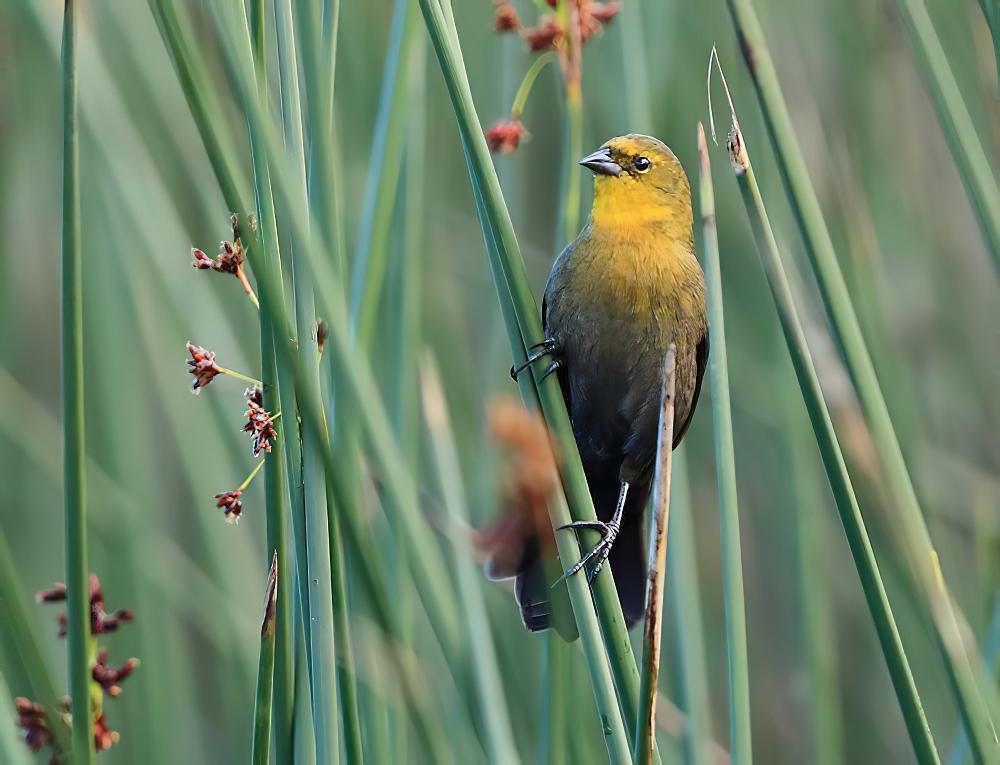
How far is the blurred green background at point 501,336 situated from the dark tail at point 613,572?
129 millimetres

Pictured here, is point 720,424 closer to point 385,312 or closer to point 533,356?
point 533,356

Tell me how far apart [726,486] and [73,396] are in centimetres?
60

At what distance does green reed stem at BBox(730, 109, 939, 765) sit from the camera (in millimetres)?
962

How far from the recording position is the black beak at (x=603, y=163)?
1.73m

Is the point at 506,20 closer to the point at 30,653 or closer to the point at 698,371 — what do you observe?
the point at 698,371

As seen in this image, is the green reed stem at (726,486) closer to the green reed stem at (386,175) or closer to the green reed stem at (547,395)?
the green reed stem at (547,395)

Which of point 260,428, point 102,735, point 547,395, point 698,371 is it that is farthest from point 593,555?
point 698,371

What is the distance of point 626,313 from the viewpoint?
1.71 m

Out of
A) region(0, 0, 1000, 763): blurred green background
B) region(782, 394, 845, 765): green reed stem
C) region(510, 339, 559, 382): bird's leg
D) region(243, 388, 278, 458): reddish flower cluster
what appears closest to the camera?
region(243, 388, 278, 458): reddish flower cluster

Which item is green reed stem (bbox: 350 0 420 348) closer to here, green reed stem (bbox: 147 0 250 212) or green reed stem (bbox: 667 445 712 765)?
green reed stem (bbox: 147 0 250 212)

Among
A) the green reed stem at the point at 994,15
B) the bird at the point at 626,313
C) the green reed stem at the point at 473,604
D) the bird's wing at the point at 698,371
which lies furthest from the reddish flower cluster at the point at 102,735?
the green reed stem at the point at 994,15

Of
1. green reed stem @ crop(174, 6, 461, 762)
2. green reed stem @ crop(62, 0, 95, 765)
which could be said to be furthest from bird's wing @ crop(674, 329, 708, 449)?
green reed stem @ crop(62, 0, 95, 765)

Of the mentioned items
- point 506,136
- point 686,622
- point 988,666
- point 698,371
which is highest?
point 506,136

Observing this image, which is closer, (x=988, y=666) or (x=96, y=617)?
(x=96, y=617)
